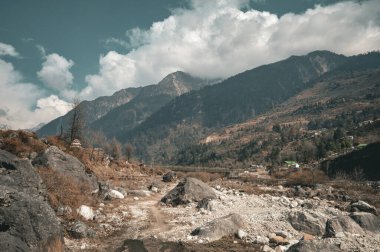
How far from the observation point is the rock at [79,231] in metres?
20.6

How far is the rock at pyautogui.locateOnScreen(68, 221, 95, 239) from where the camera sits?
20.6m

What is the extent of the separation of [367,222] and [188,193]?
18.5 metres

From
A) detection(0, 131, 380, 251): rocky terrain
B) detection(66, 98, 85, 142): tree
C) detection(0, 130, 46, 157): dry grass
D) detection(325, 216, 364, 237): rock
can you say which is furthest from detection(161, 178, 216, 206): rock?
detection(66, 98, 85, 142): tree

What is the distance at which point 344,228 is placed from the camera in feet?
68.8

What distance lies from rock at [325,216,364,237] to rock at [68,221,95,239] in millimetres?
14563

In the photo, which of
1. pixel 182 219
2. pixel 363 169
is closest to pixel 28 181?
pixel 182 219

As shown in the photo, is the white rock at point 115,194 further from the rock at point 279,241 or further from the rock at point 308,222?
the rock at point 279,241

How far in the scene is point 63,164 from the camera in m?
33.2

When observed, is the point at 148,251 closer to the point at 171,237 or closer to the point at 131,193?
the point at 171,237

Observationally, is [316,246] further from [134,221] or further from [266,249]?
[134,221]

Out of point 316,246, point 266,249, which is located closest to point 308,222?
point 266,249

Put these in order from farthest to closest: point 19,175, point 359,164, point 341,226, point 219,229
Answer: point 359,164
point 19,175
point 219,229
point 341,226

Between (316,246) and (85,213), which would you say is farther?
(85,213)

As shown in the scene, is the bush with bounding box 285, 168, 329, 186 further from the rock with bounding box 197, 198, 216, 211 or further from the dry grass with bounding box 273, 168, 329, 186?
the rock with bounding box 197, 198, 216, 211
